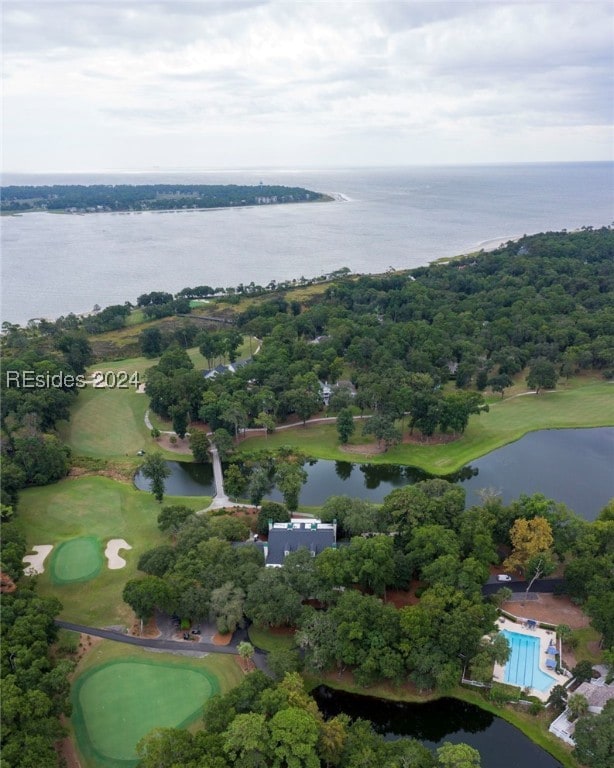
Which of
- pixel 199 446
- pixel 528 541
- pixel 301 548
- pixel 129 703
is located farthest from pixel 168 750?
pixel 199 446

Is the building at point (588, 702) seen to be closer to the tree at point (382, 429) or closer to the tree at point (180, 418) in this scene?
the tree at point (382, 429)

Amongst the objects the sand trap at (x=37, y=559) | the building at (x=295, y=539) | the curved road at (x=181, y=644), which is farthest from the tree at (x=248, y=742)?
the sand trap at (x=37, y=559)

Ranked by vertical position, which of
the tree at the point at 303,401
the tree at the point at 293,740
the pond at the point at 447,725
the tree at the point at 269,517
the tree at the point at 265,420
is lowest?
the pond at the point at 447,725

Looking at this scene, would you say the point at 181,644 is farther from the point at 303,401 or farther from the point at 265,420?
the point at 303,401

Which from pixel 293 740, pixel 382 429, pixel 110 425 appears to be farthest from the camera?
pixel 110 425

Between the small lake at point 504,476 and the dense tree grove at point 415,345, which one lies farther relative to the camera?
the dense tree grove at point 415,345
